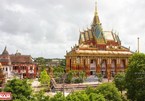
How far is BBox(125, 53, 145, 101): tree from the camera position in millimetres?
45250

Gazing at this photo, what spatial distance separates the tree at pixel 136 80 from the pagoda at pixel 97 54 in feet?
165

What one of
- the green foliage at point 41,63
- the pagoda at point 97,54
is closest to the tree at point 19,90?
the pagoda at point 97,54

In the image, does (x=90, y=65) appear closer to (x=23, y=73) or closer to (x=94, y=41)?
(x=94, y=41)

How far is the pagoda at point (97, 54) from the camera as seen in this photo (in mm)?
101125

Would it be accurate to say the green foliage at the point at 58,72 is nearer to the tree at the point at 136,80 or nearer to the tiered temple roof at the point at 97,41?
the tiered temple roof at the point at 97,41

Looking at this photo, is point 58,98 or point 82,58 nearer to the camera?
point 58,98

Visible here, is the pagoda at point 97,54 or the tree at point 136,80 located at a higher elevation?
the pagoda at point 97,54

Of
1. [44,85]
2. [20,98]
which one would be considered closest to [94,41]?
[44,85]

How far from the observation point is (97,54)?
337ft

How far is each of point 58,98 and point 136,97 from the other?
48.6 ft

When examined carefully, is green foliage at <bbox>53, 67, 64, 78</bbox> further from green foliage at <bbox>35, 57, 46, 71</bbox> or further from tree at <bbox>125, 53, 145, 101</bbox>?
tree at <bbox>125, 53, 145, 101</bbox>

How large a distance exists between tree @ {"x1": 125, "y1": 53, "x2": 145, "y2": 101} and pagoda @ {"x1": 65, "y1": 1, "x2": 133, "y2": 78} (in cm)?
5024

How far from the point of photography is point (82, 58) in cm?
10100

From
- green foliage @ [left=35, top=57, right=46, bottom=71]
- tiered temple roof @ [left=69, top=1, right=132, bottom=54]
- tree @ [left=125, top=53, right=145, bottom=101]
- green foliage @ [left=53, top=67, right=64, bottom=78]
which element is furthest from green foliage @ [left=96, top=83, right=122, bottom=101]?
green foliage @ [left=35, top=57, right=46, bottom=71]
